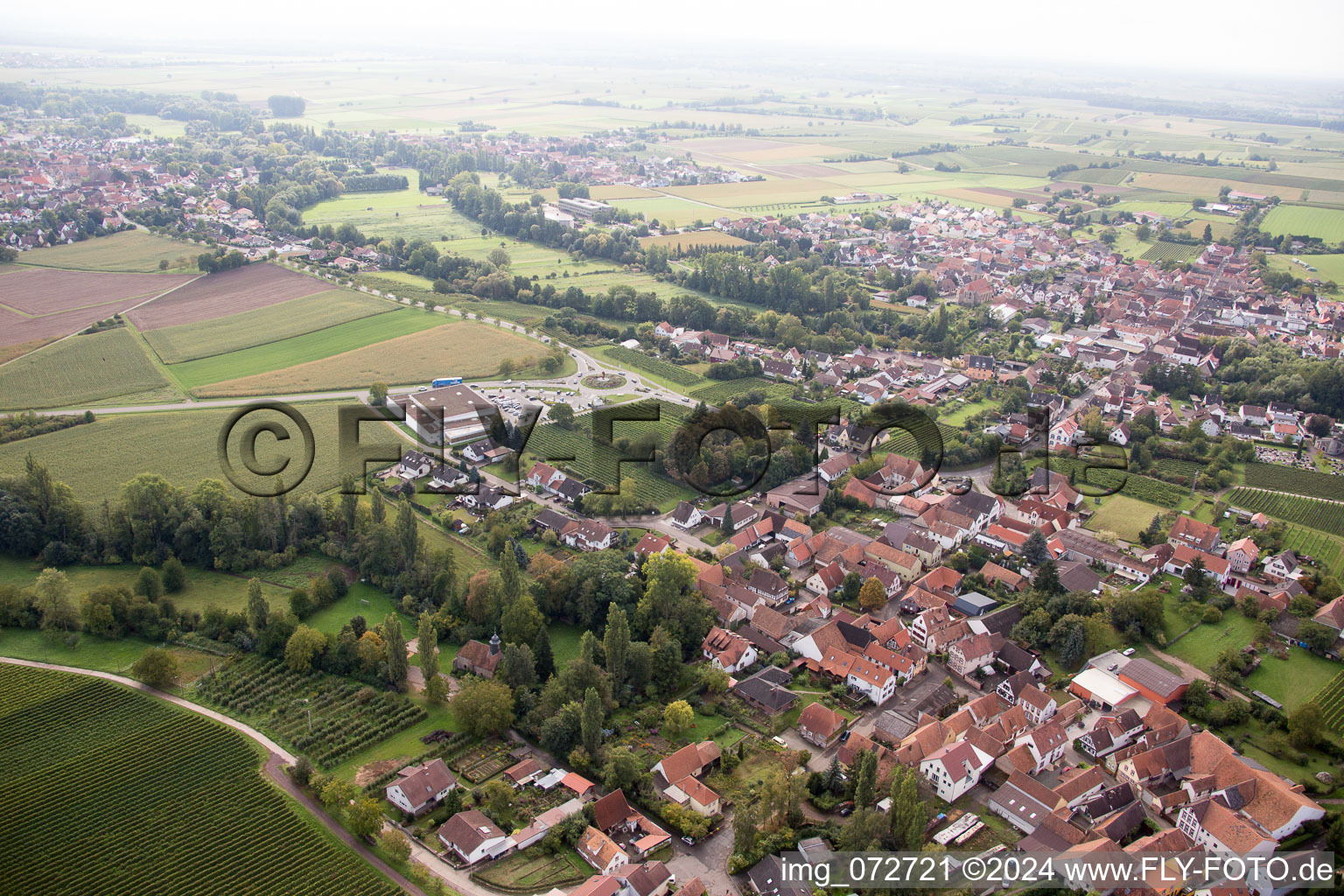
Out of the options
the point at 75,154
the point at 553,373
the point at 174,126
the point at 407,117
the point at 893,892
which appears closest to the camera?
the point at 893,892

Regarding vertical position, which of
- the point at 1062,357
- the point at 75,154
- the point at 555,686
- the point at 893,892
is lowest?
the point at 893,892

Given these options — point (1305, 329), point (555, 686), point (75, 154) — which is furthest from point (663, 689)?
point (75, 154)

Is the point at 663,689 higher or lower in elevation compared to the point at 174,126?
lower

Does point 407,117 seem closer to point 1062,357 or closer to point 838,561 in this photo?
point 1062,357

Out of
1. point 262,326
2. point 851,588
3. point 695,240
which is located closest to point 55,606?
point 851,588

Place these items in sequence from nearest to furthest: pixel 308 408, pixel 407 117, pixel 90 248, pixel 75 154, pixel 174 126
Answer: pixel 308 408 < pixel 90 248 < pixel 75 154 < pixel 174 126 < pixel 407 117

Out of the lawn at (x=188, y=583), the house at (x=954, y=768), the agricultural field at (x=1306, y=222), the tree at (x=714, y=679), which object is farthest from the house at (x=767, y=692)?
the agricultural field at (x=1306, y=222)

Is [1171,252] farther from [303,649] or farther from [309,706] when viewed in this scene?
[309,706]

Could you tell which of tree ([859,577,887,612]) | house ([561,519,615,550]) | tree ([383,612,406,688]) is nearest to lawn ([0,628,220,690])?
tree ([383,612,406,688])
